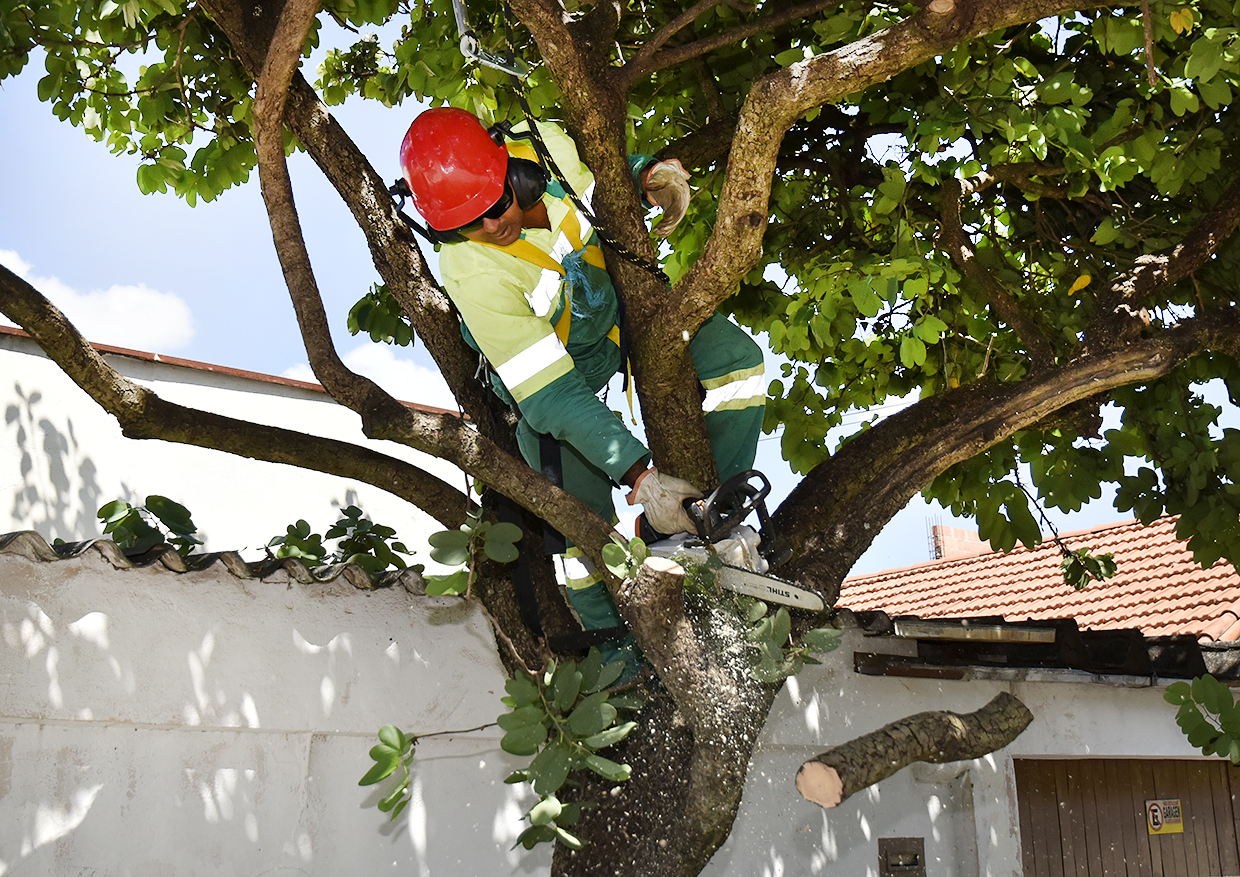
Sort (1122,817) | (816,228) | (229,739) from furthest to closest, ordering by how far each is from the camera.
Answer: (1122,817) → (816,228) → (229,739)

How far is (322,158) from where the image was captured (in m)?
3.61

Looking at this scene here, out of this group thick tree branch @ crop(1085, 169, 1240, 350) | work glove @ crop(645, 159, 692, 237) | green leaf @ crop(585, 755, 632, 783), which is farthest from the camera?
thick tree branch @ crop(1085, 169, 1240, 350)

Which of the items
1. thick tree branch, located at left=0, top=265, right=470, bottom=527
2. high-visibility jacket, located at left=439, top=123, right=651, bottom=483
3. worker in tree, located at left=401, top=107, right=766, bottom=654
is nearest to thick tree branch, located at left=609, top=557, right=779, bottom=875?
worker in tree, located at left=401, top=107, right=766, bottom=654

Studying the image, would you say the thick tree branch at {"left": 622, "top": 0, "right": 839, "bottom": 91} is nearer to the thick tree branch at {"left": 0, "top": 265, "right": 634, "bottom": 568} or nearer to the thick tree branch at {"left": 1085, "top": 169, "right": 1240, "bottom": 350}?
the thick tree branch at {"left": 0, "top": 265, "right": 634, "bottom": 568}

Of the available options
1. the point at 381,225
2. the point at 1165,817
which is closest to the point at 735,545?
the point at 381,225

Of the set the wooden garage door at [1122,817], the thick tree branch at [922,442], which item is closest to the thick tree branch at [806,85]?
the thick tree branch at [922,442]

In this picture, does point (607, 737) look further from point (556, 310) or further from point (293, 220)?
point (293, 220)

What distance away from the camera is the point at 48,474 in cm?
669

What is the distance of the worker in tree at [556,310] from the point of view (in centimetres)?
296

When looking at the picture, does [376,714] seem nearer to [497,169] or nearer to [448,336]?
[448,336]

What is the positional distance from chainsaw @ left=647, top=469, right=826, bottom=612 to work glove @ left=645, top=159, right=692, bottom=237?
1121mm

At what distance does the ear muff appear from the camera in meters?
3.20

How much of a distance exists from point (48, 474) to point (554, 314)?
506cm

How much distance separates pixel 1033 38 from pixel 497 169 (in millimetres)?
3268
